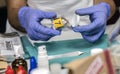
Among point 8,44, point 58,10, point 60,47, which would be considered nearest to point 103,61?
point 60,47

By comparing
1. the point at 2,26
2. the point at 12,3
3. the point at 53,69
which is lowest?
the point at 53,69

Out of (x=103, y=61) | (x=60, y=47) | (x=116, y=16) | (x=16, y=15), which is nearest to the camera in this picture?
(x=103, y=61)

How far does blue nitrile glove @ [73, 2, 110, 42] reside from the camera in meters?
0.97

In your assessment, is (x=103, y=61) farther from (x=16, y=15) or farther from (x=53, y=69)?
(x=16, y=15)

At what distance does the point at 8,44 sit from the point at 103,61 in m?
0.55

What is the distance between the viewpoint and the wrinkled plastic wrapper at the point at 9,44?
3.31 ft

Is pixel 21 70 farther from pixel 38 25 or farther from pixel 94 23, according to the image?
pixel 94 23

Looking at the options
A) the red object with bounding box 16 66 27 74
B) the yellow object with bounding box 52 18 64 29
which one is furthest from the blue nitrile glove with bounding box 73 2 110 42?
the red object with bounding box 16 66 27 74

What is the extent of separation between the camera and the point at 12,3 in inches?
48.1

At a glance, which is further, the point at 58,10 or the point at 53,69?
the point at 58,10

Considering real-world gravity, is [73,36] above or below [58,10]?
below

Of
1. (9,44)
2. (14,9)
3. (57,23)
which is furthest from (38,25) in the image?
(14,9)

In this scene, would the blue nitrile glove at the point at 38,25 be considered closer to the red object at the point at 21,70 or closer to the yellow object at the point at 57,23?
the yellow object at the point at 57,23

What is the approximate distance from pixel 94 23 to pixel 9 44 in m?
0.36
